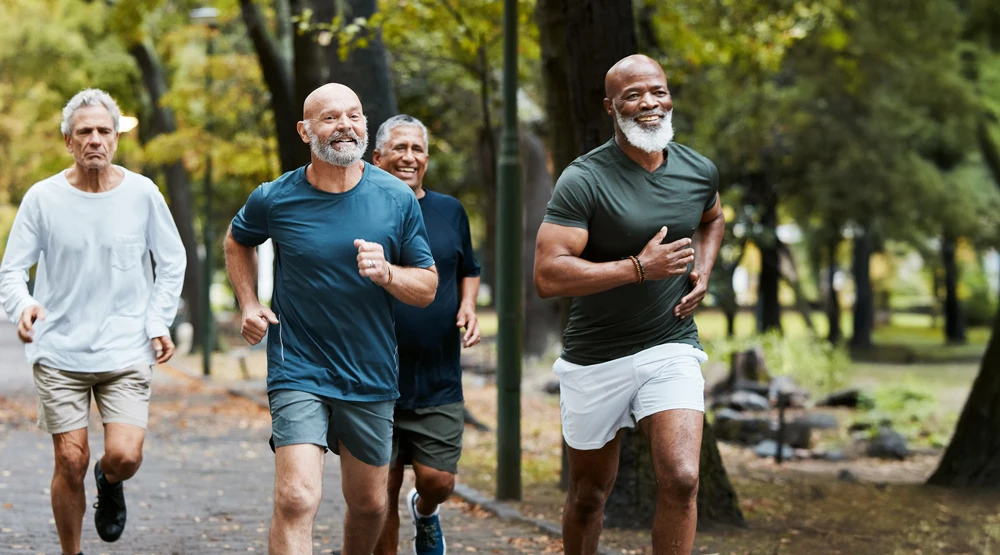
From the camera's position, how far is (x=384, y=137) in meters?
6.20

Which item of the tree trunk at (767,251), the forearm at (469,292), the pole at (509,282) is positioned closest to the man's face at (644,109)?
the forearm at (469,292)

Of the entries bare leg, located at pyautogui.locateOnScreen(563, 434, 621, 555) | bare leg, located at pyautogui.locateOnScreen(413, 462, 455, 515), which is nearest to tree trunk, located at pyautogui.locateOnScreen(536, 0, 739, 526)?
bare leg, located at pyautogui.locateOnScreen(413, 462, 455, 515)

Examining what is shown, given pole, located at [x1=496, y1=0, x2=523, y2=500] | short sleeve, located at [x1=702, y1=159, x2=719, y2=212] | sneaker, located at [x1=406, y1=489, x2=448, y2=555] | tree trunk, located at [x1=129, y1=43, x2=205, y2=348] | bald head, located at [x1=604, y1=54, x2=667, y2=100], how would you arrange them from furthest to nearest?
tree trunk, located at [x1=129, y1=43, x2=205, y2=348] → pole, located at [x1=496, y1=0, x2=523, y2=500] → sneaker, located at [x1=406, y1=489, x2=448, y2=555] → short sleeve, located at [x1=702, y1=159, x2=719, y2=212] → bald head, located at [x1=604, y1=54, x2=667, y2=100]

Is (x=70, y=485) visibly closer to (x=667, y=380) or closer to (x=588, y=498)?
(x=588, y=498)

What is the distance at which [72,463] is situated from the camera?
600 centimetres

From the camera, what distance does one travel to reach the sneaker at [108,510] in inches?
254

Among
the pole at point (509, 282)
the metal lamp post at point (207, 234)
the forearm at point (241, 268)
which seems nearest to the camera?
the forearm at point (241, 268)

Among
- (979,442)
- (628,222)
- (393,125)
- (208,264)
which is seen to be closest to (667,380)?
(628,222)

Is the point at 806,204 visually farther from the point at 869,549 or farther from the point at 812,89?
the point at 869,549

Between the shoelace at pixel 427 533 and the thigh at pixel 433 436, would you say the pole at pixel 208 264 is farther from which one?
the thigh at pixel 433 436

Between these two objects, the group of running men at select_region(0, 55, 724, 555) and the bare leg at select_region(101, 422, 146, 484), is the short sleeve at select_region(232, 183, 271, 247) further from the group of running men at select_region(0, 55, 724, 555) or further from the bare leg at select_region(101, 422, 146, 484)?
the bare leg at select_region(101, 422, 146, 484)

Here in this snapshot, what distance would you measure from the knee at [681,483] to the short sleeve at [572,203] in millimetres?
1010

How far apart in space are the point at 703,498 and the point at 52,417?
402cm

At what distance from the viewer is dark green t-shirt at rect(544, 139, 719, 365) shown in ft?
17.1
